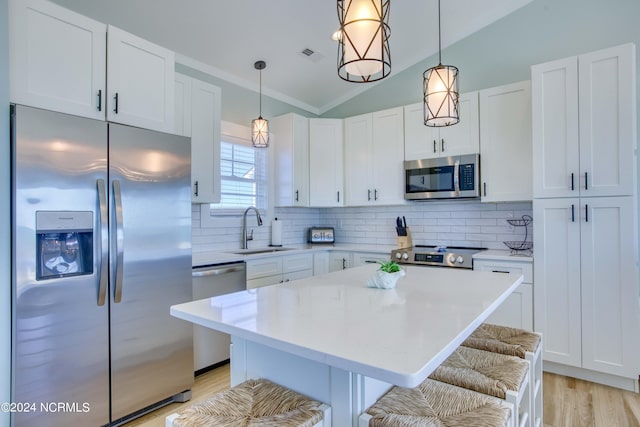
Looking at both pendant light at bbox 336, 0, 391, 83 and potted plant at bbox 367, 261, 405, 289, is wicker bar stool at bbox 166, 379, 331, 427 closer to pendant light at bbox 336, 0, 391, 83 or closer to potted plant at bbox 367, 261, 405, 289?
potted plant at bbox 367, 261, 405, 289

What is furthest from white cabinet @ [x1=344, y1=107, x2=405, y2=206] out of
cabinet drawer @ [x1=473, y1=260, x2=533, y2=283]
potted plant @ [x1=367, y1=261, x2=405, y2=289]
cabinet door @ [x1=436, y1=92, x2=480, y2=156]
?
potted plant @ [x1=367, y1=261, x2=405, y2=289]

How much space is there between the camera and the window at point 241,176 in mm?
3666

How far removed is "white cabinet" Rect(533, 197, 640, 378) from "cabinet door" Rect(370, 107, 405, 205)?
4.48 feet

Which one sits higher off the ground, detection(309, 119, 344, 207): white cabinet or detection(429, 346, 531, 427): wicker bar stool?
detection(309, 119, 344, 207): white cabinet

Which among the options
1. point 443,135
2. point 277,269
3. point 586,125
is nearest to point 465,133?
point 443,135

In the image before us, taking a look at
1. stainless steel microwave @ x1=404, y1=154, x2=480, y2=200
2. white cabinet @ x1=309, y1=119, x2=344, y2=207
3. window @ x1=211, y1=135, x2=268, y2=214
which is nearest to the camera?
stainless steel microwave @ x1=404, y1=154, x2=480, y2=200

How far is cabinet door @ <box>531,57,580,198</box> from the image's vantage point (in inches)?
106

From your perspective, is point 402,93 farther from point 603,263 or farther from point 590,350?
point 590,350

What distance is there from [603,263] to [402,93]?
257cm

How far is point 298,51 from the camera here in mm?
3541

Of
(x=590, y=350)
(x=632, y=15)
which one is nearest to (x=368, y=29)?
(x=590, y=350)

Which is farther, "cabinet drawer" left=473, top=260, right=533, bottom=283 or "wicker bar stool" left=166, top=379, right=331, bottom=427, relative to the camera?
"cabinet drawer" left=473, top=260, right=533, bottom=283

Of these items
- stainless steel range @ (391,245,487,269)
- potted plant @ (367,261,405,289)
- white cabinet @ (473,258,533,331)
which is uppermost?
potted plant @ (367,261,405,289)

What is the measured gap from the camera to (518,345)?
65.2 inches
